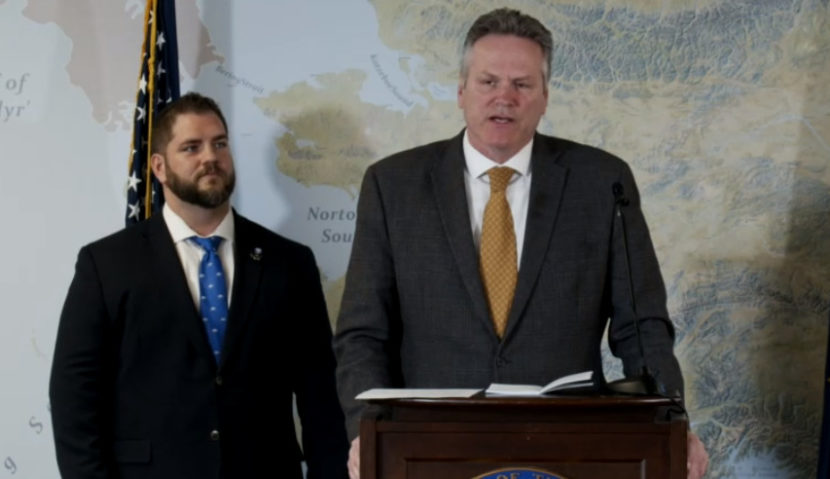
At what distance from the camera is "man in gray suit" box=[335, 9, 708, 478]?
2.45m

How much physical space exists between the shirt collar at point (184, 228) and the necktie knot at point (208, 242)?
0.01 metres

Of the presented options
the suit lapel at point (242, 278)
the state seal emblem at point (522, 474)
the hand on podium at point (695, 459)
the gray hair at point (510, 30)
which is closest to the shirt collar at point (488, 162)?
the gray hair at point (510, 30)

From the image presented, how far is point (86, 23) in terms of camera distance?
3840 mm

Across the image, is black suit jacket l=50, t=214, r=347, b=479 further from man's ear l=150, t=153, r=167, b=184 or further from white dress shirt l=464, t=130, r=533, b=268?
white dress shirt l=464, t=130, r=533, b=268

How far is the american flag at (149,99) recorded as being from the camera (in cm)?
365

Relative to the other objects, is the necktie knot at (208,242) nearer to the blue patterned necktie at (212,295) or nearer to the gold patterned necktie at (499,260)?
the blue patterned necktie at (212,295)

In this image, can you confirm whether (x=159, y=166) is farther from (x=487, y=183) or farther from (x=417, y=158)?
(x=487, y=183)

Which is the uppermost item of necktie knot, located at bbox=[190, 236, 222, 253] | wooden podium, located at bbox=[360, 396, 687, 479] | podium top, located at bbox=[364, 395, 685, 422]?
necktie knot, located at bbox=[190, 236, 222, 253]

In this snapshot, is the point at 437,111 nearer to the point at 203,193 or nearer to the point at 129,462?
the point at 203,193

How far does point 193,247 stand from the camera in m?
3.43

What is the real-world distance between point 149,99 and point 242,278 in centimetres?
70

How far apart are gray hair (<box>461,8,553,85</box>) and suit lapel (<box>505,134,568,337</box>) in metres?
0.19

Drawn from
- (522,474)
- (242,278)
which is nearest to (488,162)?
(522,474)

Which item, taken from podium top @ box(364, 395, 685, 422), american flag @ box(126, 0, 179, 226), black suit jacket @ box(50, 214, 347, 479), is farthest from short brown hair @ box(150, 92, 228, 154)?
podium top @ box(364, 395, 685, 422)
